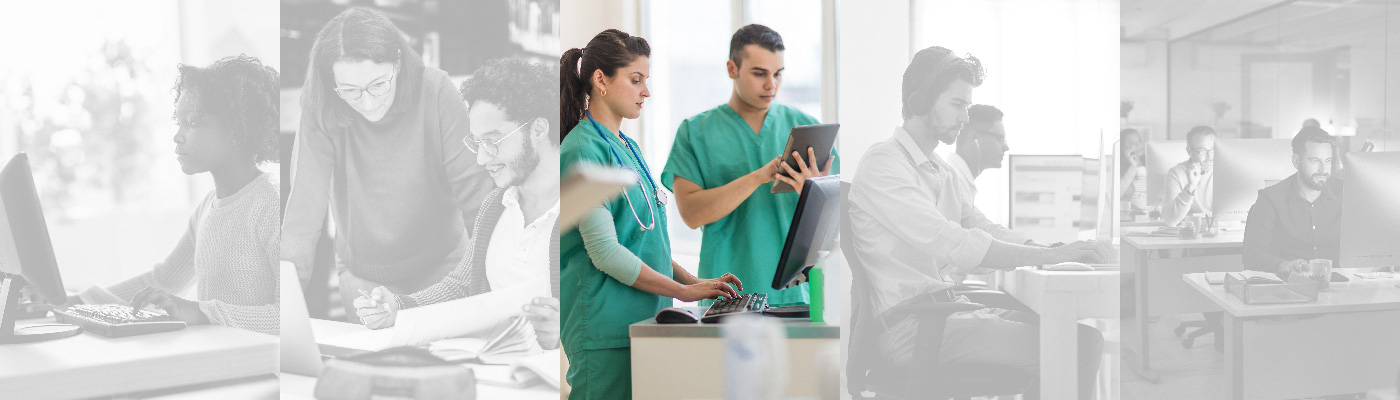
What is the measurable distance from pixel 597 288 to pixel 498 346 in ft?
0.85

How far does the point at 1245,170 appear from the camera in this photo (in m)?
1.56

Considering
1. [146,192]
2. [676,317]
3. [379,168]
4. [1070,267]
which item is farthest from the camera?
[146,192]

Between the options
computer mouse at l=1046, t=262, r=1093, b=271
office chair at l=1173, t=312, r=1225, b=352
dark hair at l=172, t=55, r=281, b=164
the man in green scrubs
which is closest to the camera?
computer mouse at l=1046, t=262, r=1093, b=271

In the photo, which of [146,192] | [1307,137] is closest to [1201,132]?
[1307,137]

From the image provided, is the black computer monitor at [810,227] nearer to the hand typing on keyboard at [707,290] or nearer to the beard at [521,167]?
the hand typing on keyboard at [707,290]

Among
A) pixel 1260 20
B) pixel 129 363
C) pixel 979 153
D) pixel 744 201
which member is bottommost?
pixel 129 363

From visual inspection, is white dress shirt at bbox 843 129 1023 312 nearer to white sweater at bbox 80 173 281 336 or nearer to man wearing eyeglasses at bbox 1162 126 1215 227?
man wearing eyeglasses at bbox 1162 126 1215 227

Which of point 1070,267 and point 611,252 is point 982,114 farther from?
point 611,252

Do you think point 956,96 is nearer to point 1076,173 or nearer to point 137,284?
point 1076,173

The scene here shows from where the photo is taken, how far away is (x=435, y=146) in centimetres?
169

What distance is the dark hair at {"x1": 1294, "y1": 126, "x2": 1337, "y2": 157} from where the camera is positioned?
5.09 feet

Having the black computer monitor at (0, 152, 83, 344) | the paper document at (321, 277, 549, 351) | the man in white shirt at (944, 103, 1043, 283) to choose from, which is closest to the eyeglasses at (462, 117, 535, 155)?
the paper document at (321, 277, 549, 351)

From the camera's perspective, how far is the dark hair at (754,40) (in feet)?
7.22

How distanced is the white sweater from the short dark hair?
1707mm
